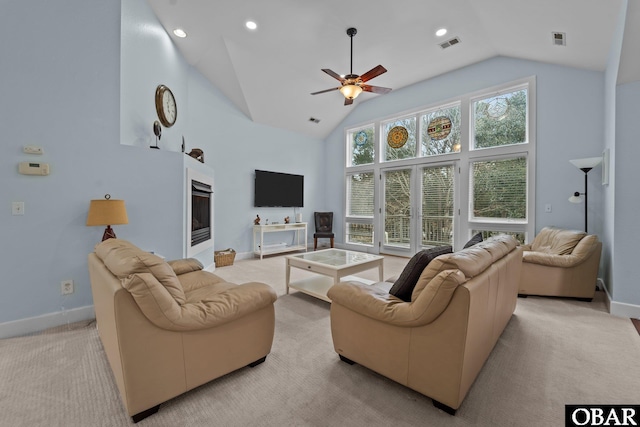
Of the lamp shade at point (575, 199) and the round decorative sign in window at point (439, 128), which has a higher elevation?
the round decorative sign in window at point (439, 128)

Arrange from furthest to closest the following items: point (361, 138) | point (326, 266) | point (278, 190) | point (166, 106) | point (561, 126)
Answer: point (361, 138) < point (278, 190) < point (561, 126) < point (166, 106) < point (326, 266)

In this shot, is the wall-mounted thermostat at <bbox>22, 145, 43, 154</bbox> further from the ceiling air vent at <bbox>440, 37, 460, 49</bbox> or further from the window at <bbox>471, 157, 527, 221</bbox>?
the window at <bbox>471, 157, 527, 221</bbox>

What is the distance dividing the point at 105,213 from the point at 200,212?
5.88ft

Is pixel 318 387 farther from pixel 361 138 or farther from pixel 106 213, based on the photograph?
pixel 361 138

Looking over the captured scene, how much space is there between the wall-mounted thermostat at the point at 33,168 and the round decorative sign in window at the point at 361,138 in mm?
5619

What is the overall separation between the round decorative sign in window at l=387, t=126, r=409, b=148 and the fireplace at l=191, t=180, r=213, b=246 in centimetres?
397

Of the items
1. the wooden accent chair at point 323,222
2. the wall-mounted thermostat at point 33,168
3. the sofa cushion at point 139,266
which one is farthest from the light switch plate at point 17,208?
the wooden accent chair at point 323,222

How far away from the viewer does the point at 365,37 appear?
4.13m

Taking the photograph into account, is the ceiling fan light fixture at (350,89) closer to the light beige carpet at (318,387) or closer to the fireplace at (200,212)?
the fireplace at (200,212)

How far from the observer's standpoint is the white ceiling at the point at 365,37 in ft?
10.3

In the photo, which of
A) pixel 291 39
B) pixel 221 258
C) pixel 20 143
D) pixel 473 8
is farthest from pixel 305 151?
pixel 20 143

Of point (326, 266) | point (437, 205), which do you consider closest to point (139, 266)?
point (326, 266)

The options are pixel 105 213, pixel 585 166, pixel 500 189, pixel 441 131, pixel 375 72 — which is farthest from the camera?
pixel 441 131

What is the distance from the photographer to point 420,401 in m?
1.52
